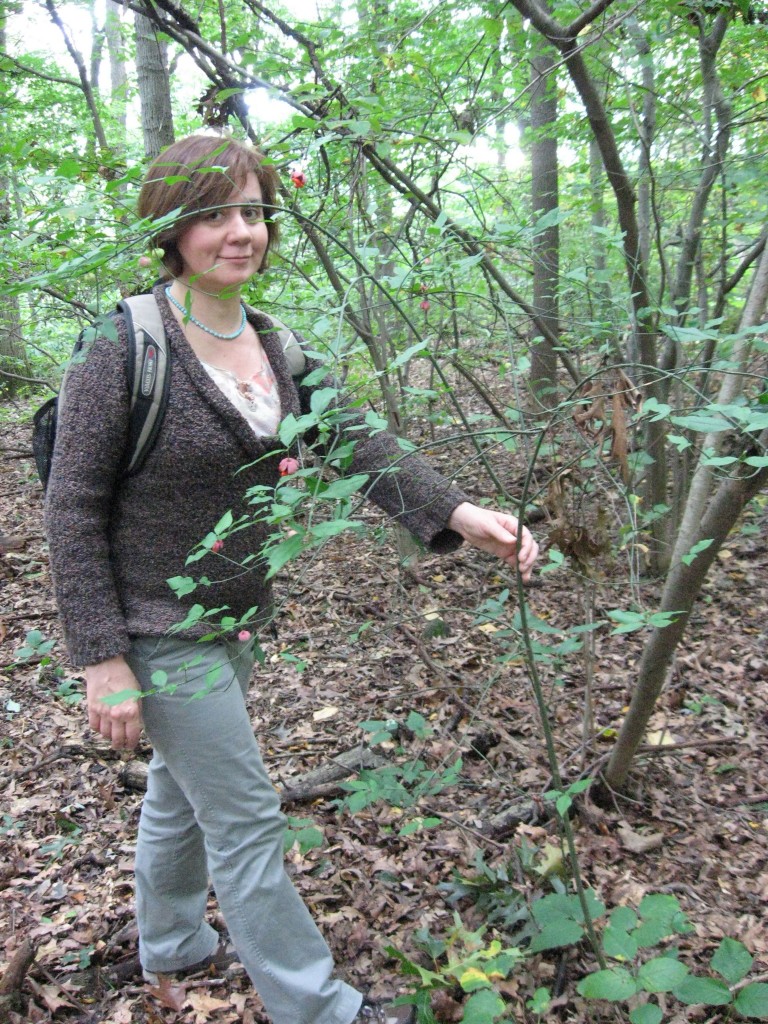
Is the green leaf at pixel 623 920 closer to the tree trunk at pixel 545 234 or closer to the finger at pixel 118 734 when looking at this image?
the finger at pixel 118 734

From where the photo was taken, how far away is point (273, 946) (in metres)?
1.78

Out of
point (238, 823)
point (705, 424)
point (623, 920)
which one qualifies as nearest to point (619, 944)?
point (623, 920)

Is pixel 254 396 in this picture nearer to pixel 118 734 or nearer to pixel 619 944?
pixel 118 734

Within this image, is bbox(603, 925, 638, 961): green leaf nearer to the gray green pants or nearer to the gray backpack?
the gray green pants

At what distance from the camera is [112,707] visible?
1.65 m

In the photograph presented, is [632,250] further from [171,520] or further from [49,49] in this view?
[49,49]

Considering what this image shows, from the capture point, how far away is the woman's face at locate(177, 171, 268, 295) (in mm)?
1737

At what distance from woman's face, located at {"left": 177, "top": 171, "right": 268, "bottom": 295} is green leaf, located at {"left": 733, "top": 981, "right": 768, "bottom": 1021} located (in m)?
1.77

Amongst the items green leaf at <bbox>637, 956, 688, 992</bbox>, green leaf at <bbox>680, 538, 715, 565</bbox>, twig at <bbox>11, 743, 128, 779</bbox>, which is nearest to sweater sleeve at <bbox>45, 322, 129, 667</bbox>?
green leaf at <bbox>637, 956, 688, 992</bbox>

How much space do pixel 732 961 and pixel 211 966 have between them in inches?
59.2

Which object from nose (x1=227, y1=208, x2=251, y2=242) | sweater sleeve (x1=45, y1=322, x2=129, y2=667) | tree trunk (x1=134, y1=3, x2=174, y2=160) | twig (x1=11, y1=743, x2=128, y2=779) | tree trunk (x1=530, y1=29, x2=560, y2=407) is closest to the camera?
sweater sleeve (x1=45, y1=322, x2=129, y2=667)

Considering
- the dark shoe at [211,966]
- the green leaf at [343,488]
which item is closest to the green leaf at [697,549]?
the green leaf at [343,488]

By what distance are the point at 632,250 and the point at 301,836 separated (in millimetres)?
2539

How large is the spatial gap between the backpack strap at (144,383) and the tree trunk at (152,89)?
112 inches
